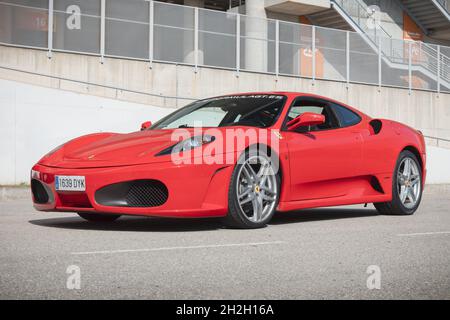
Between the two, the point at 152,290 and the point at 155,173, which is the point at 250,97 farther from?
the point at 152,290

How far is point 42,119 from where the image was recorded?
566 inches

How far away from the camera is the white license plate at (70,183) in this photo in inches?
251

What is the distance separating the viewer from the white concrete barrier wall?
14.0 m

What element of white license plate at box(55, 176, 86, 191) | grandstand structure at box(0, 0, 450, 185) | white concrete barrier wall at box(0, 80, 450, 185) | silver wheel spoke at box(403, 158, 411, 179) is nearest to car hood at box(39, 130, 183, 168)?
white license plate at box(55, 176, 86, 191)

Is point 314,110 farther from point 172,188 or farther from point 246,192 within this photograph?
point 172,188

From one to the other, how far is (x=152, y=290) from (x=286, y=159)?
3401mm

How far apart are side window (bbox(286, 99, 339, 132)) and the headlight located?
1.28 m

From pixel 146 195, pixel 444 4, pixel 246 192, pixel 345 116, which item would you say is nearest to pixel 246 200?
pixel 246 192

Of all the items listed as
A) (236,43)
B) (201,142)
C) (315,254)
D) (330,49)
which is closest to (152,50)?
(236,43)

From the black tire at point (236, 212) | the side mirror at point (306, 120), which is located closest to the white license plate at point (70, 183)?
the black tire at point (236, 212)

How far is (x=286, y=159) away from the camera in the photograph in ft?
23.3

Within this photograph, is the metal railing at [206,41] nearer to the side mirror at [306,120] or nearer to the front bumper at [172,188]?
the side mirror at [306,120]

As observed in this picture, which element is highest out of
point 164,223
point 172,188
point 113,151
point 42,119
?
point 42,119

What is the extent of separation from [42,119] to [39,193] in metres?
7.76
